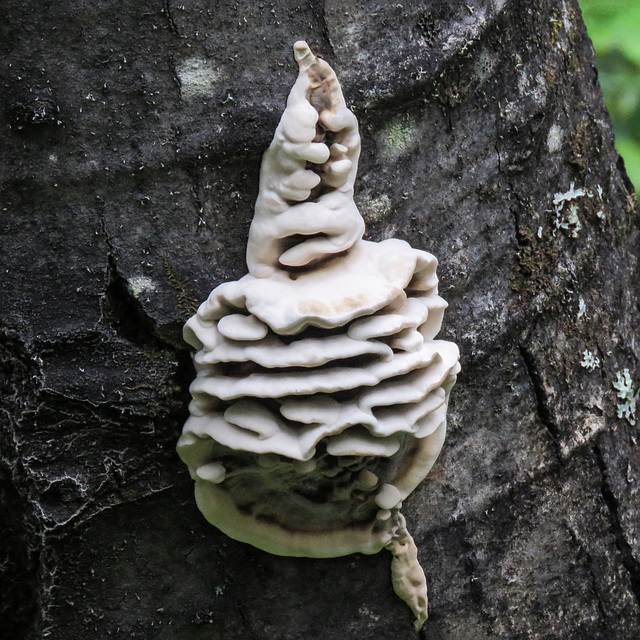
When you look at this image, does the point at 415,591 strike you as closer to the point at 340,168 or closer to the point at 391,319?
the point at 391,319

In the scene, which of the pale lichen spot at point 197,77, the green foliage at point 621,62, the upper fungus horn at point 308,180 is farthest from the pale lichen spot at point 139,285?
the green foliage at point 621,62

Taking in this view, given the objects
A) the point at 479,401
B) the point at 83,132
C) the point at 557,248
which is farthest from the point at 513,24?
the point at 83,132

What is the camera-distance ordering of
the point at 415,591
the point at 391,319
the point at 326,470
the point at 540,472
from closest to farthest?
1. the point at 391,319
2. the point at 326,470
3. the point at 415,591
4. the point at 540,472

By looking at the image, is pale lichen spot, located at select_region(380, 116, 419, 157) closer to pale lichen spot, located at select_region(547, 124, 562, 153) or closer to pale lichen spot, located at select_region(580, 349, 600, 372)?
pale lichen spot, located at select_region(547, 124, 562, 153)

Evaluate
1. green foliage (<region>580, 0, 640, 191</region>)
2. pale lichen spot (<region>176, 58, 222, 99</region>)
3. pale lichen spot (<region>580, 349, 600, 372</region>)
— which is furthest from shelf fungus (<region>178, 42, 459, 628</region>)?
green foliage (<region>580, 0, 640, 191</region>)

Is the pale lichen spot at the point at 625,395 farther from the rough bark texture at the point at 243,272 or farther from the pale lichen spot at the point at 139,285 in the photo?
the pale lichen spot at the point at 139,285

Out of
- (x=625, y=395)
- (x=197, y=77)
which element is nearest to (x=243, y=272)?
(x=197, y=77)
